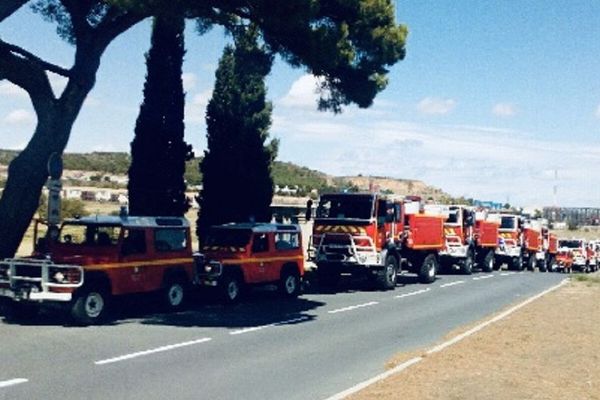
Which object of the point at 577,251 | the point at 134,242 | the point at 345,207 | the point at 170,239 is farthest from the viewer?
the point at 577,251

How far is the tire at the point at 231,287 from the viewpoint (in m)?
19.0

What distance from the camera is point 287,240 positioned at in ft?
69.7

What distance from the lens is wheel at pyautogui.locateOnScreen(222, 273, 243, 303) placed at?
748 inches

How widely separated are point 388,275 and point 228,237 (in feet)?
21.6

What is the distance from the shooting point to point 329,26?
20.5 meters

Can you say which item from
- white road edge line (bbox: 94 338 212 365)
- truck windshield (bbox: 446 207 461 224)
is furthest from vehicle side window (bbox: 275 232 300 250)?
truck windshield (bbox: 446 207 461 224)

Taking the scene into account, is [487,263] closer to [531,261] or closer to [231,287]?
[531,261]

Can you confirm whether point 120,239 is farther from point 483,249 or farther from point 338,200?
point 483,249

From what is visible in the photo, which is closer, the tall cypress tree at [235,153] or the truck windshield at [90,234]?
the truck windshield at [90,234]

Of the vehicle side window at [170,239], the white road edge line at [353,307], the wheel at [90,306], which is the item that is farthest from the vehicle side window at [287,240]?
the wheel at [90,306]

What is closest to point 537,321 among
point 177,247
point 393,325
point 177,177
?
point 393,325

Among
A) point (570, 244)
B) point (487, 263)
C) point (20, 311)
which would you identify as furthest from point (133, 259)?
point (570, 244)

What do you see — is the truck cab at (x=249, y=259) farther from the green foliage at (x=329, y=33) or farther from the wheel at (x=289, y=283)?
the green foliage at (x=329, y=33)

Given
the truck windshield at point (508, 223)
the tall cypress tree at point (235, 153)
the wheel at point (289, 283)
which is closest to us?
the wheel at point (289, 283)
